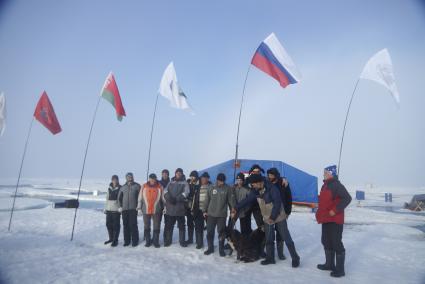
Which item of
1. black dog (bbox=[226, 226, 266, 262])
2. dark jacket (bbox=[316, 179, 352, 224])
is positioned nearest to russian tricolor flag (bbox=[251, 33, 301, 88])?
dark jacket (bbox=[316, 179, 352, 224])

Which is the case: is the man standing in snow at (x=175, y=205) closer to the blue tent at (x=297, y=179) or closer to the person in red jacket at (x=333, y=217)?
the person in red jacket at (x=333, y=217)

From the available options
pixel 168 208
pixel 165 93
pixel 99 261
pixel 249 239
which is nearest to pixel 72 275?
pixel 99 261

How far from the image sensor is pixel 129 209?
778 cm

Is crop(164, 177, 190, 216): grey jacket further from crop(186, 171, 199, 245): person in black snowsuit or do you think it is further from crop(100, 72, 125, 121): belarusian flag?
crop(100, 72, 125, 121): belarusian flag

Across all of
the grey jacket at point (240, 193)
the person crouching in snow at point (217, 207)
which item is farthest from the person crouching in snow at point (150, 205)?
the grey jacket at point (240, 193)

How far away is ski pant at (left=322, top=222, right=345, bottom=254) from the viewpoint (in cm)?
531

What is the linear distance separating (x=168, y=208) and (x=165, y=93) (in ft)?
14.5

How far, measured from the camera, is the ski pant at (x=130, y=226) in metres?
7.70

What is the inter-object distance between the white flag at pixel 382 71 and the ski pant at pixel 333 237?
16.0 ft

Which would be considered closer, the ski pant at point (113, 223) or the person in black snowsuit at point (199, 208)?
the person in black snowsuit at point (199, 208)

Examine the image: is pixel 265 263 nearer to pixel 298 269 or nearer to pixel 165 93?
pixel 298 269

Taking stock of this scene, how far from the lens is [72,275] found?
5.08 m

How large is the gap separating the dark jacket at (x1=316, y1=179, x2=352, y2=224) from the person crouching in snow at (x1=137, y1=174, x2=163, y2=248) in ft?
13.9

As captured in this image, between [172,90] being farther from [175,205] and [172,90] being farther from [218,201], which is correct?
[218,201]
